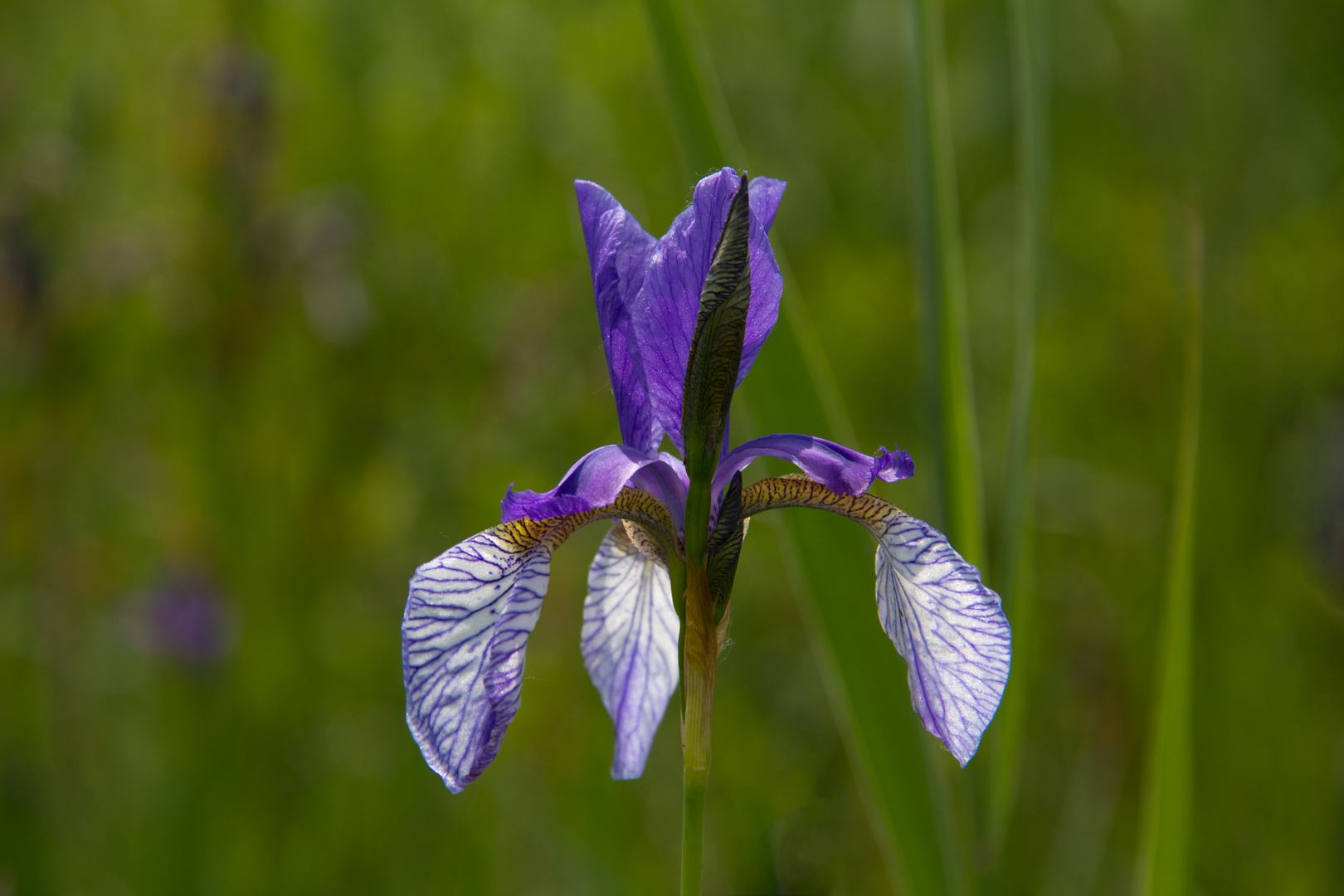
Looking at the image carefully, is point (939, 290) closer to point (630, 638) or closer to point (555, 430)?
point (630, 638)

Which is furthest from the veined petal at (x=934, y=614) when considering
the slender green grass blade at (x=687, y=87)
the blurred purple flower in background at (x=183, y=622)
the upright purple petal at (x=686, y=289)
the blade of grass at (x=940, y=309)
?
the blurred purple flower in background at (x=183, y=622)

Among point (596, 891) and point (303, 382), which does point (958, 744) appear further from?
point (303, 382)

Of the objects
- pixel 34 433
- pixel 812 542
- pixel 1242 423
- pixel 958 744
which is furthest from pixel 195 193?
pixel 1242 423

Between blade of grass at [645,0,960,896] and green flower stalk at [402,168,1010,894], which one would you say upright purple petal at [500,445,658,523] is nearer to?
green flower stalk at [402,168,1010,894]

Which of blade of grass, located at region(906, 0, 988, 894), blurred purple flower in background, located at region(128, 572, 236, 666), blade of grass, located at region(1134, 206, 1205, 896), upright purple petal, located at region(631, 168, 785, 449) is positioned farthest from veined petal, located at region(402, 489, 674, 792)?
blurred purple flower in background, located at region(128, 572, 236, 666)

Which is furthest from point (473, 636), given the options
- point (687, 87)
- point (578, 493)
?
point (687, 87)

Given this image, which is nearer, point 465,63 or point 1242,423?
point 1242,423
